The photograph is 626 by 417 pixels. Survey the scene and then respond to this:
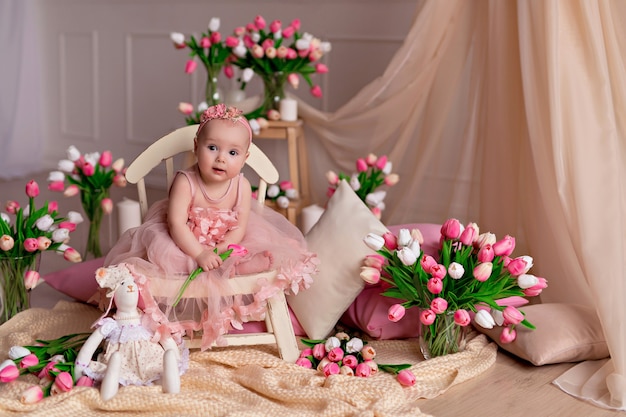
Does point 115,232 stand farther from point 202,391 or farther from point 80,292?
point 202,391

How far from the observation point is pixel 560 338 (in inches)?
103

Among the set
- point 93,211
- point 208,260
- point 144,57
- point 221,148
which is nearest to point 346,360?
point 208,260

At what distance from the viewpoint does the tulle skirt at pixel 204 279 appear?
96.0 inches

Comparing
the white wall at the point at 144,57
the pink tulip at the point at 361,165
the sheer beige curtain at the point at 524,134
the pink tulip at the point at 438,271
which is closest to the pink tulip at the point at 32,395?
the pink tulip at the point at 438,271

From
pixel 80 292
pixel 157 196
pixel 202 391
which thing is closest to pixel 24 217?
pixel 80 292

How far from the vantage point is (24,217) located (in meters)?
2.83

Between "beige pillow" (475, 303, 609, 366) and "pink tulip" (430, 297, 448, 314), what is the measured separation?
13.3 inches

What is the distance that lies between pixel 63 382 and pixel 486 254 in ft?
3.89

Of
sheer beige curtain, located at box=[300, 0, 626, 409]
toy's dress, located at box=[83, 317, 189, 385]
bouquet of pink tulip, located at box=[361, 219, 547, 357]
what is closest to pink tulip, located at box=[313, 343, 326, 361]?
bouquet of pink tulip, located at box=[361, 219, 547, 357]

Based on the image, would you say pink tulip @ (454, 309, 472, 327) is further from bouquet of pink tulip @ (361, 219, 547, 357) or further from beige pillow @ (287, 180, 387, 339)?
beige pillow @ (287, 180, 387, 339)

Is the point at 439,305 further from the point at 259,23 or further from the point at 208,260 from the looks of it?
the point at 259,23

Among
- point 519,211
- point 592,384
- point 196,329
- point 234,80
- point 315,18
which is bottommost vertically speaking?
point 592,384

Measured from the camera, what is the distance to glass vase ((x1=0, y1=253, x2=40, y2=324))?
9.17ft

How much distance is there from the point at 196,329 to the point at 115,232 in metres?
1.84
